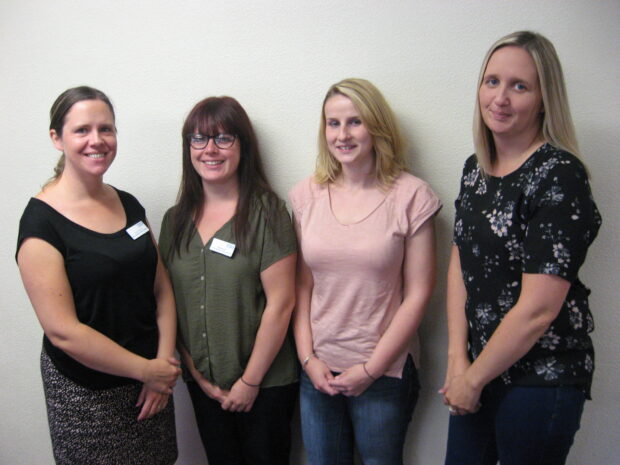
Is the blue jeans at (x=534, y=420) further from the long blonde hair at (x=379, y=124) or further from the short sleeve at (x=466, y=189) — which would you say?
the long blonde hair at (x=379, y=124)

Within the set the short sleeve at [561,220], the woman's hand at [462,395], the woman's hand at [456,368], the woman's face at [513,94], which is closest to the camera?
the short sleeve at [561,220]

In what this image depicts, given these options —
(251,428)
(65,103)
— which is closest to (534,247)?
(251,428)

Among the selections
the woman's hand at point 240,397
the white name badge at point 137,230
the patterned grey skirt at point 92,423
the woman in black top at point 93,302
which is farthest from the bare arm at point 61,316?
the woman's hand at point 240,397

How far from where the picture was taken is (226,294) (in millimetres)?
1615

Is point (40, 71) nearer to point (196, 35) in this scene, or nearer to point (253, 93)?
point (196, 35)

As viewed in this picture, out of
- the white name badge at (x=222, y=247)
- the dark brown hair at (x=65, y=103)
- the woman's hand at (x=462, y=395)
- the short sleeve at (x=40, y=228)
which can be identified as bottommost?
the woman's hand at (x=462, y=395)

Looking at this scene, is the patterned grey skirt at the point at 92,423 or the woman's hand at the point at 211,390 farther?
the woman's hand at the point at 211,390

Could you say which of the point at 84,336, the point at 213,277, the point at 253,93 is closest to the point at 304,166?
the point at 253,93

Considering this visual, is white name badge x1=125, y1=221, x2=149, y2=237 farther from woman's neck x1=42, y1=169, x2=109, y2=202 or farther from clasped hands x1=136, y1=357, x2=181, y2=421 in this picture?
clasped hands x1=136, y1=357, x2=181, y2=421

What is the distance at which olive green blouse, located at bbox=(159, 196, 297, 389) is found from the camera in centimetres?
161

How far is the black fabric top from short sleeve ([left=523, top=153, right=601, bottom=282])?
1.15 m

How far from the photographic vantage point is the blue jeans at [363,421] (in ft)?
5.13

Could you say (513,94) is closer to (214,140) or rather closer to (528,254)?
A: (528,254)

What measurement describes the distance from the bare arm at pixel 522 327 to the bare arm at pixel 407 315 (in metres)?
0.27
